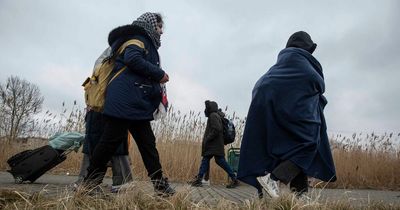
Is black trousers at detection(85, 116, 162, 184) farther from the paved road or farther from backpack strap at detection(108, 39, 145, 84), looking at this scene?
backpack strap at detection(108, 39, 145, 84)

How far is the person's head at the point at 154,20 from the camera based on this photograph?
181 inches

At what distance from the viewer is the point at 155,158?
4.27 metres

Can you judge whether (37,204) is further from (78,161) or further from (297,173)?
(78,161)

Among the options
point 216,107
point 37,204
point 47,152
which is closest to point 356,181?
point 216,107

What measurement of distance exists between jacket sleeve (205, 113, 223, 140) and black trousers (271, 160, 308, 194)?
16.6ft

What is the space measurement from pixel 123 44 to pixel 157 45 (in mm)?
393

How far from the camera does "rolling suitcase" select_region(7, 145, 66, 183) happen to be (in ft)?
20.0

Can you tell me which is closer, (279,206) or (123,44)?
(279,206)

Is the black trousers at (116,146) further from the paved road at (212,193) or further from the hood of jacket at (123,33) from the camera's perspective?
the hood of jacket at (123,33)

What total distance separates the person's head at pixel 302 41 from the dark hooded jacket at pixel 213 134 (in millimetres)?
4684

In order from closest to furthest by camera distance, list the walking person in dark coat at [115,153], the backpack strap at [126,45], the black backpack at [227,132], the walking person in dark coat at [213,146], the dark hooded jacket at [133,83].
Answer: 1. the dark hooded jacket at [133,83]
2. the backpack strap at [126,45]
3. the walking person in dark coat at [115,153]
4. the walking person in dark coat at [213,146]
5. the black backpack at [227,132]

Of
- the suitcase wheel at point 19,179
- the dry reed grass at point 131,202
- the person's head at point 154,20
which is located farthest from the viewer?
the suitcase wheel at point 19,179

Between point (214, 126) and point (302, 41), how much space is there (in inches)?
192

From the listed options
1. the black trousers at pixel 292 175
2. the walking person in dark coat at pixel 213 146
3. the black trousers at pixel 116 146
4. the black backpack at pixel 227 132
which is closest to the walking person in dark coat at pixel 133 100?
the black trousers at pixel 116 146
